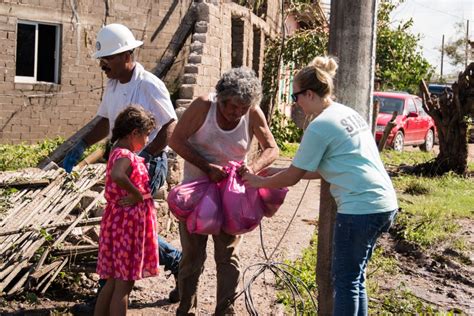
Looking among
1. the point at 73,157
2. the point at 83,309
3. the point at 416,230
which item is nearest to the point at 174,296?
the point at 83,309

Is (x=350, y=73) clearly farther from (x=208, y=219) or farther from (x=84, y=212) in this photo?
(x=84, y=212)

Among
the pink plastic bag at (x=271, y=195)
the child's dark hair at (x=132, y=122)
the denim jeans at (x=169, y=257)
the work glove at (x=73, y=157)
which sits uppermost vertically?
the child's dark hair at (x=132, y=122)

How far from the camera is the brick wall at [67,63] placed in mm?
13180

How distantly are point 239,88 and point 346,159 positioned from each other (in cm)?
91

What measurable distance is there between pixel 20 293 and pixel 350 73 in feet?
9.33

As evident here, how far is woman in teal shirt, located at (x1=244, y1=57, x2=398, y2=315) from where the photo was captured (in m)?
4.29

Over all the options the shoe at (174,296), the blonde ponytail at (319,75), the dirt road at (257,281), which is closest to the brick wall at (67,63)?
the dirt road at (257,281)

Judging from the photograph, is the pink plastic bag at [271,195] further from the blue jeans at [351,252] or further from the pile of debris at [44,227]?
the pile of debris at [44,227]

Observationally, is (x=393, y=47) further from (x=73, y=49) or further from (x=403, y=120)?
(x=73, y=49)

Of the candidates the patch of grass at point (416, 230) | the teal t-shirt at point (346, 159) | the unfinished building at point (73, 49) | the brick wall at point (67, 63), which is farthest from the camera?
the brick wall at point (67, 63)

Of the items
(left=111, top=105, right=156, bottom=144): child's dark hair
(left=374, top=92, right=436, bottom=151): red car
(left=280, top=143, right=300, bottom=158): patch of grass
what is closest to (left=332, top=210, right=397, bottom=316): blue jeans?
(left=111, top=105, right=156, bottom=144): child's dark hair

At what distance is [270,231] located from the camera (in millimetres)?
8859

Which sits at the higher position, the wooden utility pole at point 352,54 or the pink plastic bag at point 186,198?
the wooden utility pole at point 352,54

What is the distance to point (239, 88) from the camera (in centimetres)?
488
